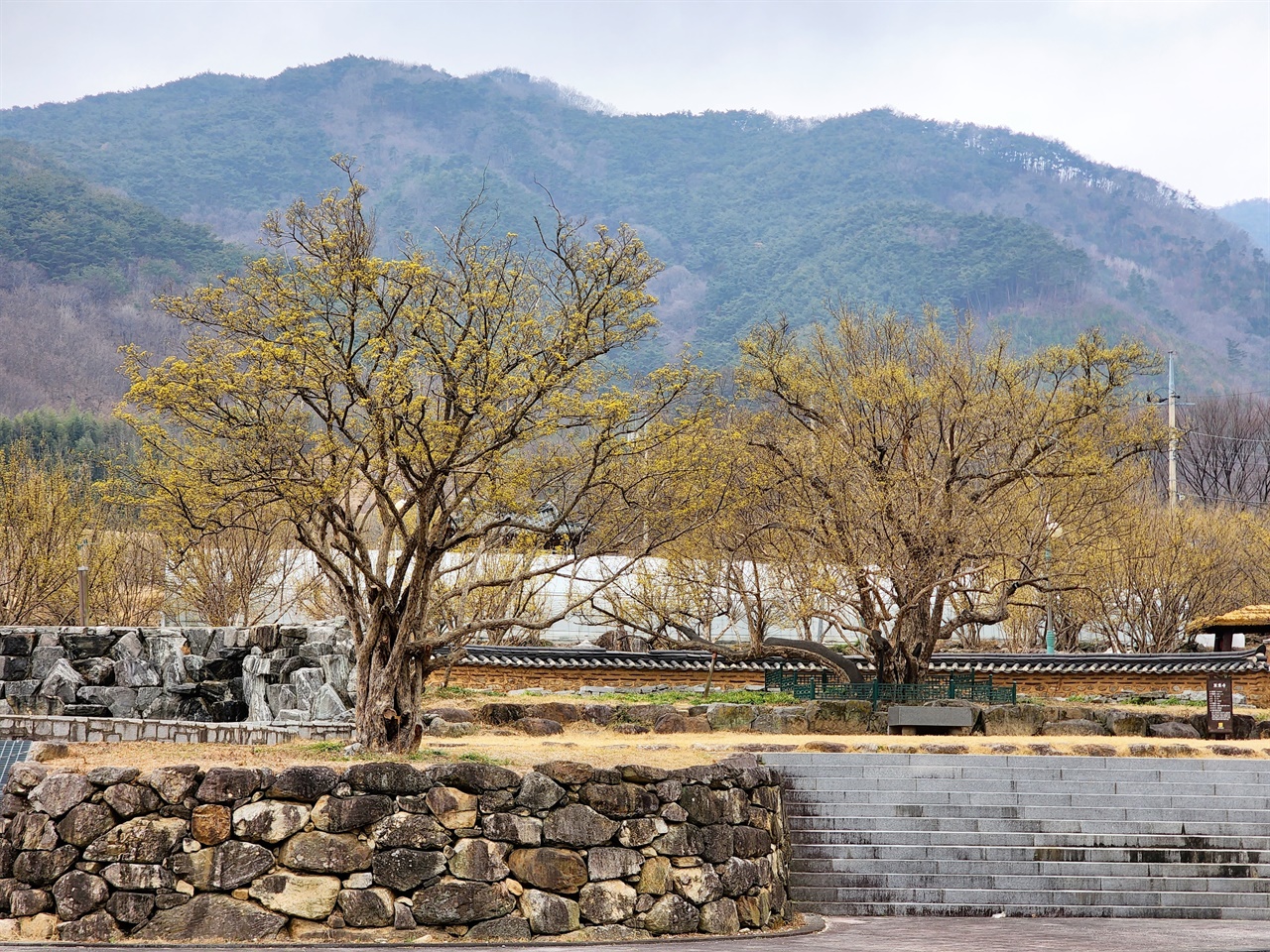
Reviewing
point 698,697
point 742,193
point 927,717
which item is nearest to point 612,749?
point 927,717

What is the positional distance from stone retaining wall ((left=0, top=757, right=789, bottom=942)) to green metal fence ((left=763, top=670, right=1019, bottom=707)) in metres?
10.0

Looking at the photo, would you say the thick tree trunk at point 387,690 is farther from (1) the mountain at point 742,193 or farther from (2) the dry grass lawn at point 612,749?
(1) the mountain at point 742,193

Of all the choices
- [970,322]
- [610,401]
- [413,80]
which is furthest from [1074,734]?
[413,80]

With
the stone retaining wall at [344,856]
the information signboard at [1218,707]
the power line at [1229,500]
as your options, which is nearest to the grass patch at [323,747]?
the stone retaining wall at [344,856]

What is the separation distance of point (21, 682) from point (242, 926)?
932cm

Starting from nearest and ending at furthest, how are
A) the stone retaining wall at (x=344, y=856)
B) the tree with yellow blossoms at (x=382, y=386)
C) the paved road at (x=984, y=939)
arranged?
1. the stone retaining wall at (x=344, y=856)
2. the paved road at (x=984, y=939)
3. the tree with yellow blossoms at (x=382, y=386)

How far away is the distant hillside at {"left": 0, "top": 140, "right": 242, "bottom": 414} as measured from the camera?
85.2m

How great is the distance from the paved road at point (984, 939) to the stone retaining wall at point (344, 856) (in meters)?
0.35

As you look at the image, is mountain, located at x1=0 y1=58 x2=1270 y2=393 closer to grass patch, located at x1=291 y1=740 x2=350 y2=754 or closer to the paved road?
grass patch, located at x1=291 y1=740 x2=350 y2=754

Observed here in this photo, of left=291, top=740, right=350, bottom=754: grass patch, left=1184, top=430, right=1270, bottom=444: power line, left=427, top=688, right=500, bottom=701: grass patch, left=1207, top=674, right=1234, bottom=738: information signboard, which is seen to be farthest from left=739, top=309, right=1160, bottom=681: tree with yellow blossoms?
left=1184, top=430, right=1270, bottom=444: power line

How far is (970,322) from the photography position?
25.0 metres

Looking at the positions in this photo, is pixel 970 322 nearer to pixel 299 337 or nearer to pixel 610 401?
pixel 610 401

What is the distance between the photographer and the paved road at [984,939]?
11.1m

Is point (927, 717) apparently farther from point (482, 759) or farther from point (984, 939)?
point (482, 759)
